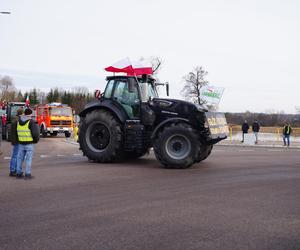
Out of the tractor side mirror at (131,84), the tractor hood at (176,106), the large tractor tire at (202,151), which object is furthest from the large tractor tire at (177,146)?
the tractor side mirror at (131,84)

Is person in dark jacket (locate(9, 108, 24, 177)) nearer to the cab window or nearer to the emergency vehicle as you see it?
the cab window

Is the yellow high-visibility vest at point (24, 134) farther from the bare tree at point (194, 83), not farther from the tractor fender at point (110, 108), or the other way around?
the bare tree at point (194, 83)

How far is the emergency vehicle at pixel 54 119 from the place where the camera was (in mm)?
34875

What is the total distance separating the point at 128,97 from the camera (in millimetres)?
14539

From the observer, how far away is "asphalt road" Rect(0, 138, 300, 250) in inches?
227

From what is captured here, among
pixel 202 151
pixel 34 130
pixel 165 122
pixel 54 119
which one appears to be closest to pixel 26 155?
pixel 34 130

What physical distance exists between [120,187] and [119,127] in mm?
4607

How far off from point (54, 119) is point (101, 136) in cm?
2088

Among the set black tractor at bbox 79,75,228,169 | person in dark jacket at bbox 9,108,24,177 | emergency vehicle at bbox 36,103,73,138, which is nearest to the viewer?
person in dark jacket at bbox 9,108,24,177

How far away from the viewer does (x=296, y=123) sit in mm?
77312

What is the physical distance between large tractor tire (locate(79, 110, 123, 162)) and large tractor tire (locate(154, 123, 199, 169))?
1.50 metres

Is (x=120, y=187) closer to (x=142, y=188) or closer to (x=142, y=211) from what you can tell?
(x=142, y=188)

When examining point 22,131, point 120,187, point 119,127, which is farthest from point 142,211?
point 119,127

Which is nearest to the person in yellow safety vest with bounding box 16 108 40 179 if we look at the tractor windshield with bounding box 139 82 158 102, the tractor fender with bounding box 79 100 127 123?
the tractor fender with bounding box 79 100 127 123
